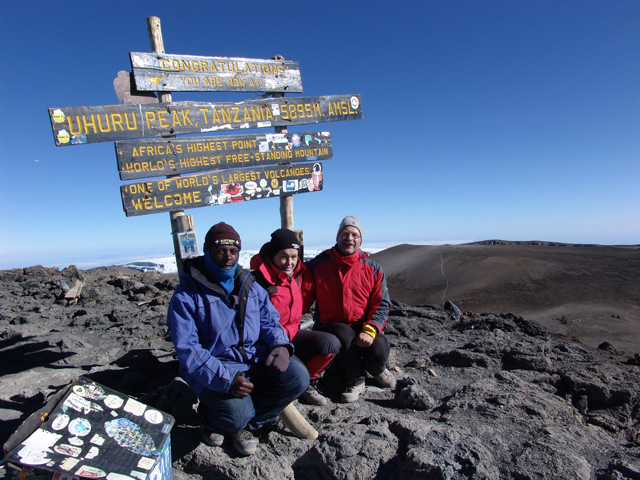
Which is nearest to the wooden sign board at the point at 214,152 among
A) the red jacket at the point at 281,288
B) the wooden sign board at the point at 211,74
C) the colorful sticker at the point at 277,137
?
the colorful sticker at the point at 277,137

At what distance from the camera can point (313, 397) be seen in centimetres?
305

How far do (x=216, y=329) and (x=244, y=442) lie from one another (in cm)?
72

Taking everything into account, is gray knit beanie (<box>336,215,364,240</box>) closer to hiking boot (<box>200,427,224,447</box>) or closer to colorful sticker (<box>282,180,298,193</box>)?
colorful sticker (<box>282,180,298,193</box>)

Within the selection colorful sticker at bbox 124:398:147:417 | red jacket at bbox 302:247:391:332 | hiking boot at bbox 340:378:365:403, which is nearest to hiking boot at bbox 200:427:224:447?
colorful sticker at bbox 124:398:147:417

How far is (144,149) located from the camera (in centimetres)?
358

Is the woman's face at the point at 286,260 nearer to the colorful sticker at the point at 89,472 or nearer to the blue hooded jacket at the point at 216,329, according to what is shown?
the blue hooded jacket at the point at 216,329

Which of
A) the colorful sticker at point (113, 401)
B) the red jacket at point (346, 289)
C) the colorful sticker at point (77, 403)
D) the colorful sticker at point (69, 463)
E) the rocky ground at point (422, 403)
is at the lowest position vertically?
the rocky ground at point (422, 403)

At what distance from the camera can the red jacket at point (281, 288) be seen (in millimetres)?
2920

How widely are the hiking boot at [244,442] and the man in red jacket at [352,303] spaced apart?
3.28ft

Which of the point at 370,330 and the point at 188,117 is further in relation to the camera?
the point at 188,117

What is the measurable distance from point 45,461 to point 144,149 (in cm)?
265

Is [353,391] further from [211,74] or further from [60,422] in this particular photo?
[211,74]

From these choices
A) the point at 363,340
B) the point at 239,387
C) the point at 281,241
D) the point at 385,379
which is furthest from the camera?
the point at 385,379

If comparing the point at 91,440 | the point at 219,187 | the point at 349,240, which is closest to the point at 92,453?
the point at 91,440
